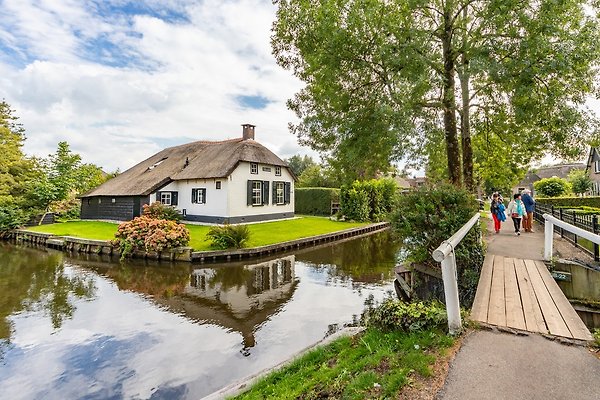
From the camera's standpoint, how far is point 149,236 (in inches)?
533

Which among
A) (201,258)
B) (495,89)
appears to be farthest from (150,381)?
(495,89)

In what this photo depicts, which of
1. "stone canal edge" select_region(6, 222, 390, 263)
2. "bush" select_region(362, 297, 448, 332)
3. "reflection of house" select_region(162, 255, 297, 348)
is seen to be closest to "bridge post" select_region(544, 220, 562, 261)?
"bush" select_region(362, 297, 448, 332)

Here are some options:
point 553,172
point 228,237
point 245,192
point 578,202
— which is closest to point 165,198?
point 245,192

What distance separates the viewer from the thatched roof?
20.5 meters

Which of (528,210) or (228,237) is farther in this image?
(228,237)

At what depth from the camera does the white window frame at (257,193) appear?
2131cm

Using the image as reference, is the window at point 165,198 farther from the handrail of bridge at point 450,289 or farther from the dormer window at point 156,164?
the handrail of bridge at point 450,289

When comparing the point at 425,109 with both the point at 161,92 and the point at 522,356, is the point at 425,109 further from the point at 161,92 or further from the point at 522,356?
the point at 161,92

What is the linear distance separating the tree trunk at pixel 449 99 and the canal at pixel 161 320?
442cm

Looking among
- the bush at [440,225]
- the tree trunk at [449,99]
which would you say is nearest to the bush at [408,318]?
the bush at [440,225]

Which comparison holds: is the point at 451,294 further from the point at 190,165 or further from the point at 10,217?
the point at 10,217

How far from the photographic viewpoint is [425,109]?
11.0 meters

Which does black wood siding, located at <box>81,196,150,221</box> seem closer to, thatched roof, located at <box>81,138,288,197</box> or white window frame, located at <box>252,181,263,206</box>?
thatched roof, located at <box>81,138,288,197</box>

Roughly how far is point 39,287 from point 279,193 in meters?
15.5
